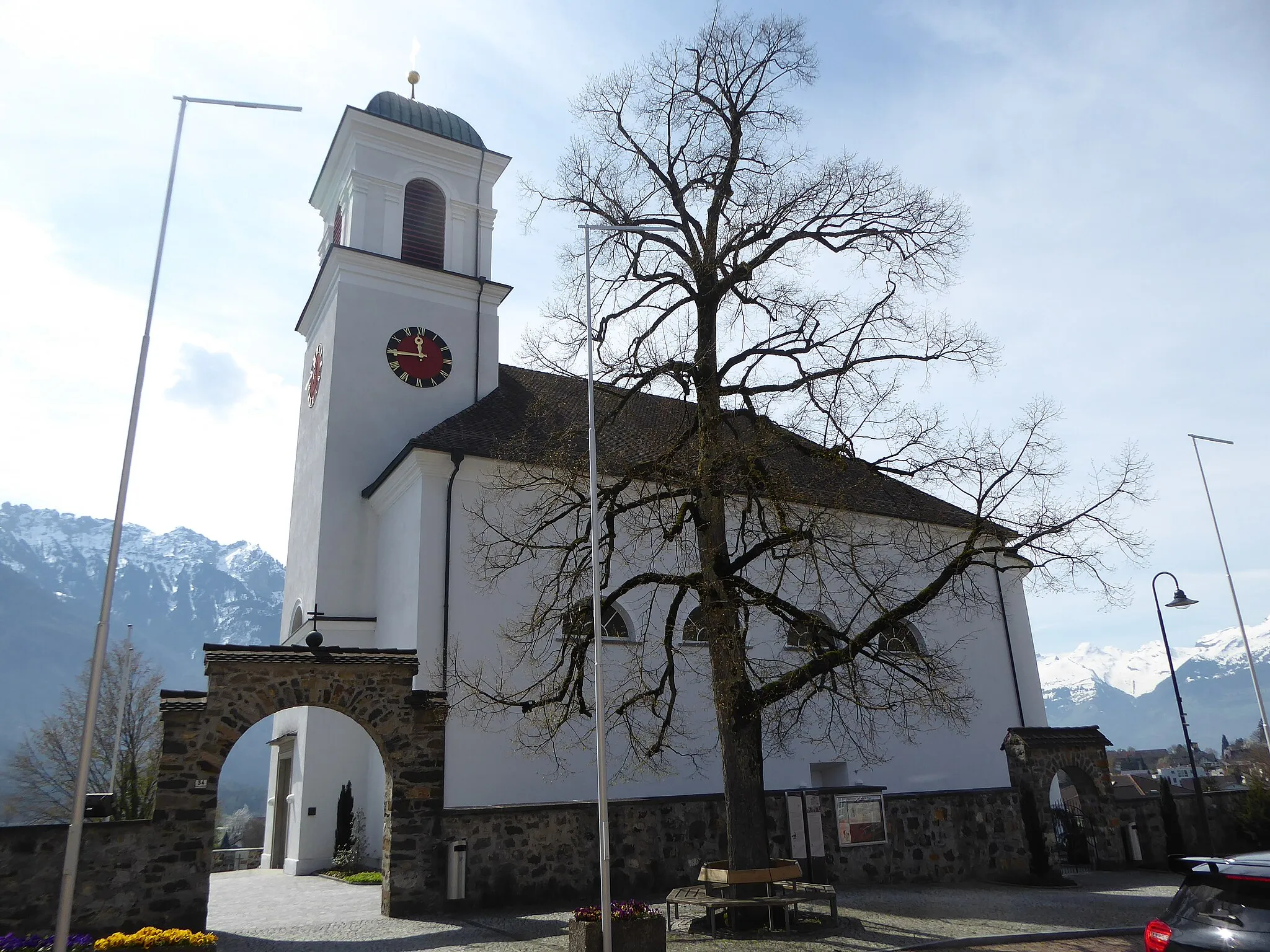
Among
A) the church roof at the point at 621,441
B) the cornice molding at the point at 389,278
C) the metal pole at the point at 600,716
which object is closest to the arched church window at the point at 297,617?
the church roof at the point at 621,441

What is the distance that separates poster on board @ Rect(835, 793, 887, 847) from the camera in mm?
17516

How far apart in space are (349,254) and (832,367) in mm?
15405

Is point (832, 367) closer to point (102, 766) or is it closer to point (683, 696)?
point (683, 696)

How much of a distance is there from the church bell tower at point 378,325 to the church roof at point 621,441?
1.24 metres

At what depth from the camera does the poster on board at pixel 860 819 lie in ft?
57.5

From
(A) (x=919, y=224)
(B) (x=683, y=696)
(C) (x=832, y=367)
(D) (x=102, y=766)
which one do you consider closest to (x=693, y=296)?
(C) (x=832, y=367)

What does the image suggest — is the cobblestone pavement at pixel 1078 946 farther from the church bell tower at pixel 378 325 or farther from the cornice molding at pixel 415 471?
the church bell tower at pixel 378 325

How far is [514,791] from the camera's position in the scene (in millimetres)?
18859

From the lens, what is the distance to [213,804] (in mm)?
13500

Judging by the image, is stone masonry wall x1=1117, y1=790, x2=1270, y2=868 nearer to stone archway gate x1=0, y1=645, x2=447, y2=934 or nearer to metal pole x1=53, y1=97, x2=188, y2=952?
stone archway gate x1=0, y1=645, x2=447, y2=934

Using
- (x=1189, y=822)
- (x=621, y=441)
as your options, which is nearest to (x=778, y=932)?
(x=621, y=441)

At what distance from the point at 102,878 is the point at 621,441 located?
15208 mm

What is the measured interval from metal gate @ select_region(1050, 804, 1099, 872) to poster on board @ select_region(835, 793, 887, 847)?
484 cm

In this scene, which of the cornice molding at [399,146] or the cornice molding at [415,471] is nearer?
the cornice molding at [415,471]
